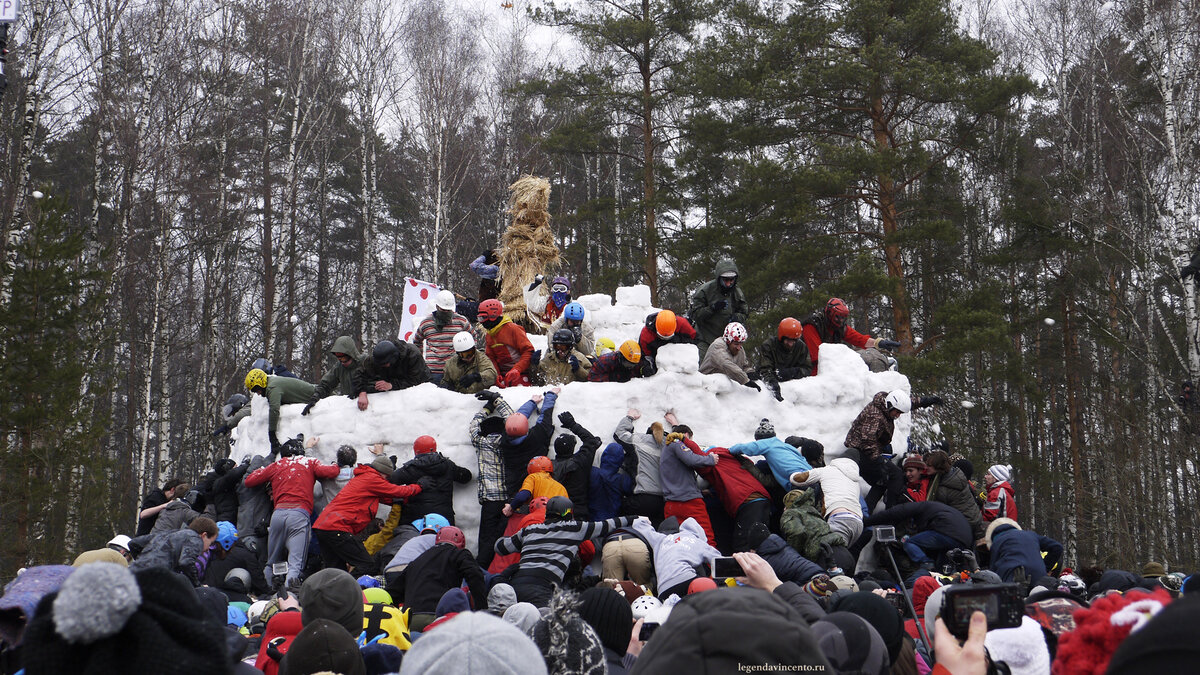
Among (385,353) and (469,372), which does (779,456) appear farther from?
(385,353)

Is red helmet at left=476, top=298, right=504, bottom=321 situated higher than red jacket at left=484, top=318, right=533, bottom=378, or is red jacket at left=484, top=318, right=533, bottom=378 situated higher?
red helmet at left=476, top=298, right=504, bottom=321

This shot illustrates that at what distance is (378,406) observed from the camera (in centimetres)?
1032

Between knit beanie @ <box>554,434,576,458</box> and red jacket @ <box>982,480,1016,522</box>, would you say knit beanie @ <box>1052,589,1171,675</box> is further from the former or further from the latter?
red jacket @ <box>982,480,1016,522</box>

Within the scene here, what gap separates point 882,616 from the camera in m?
4.12

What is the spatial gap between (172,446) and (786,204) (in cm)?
2269

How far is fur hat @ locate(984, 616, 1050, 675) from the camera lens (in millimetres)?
3422

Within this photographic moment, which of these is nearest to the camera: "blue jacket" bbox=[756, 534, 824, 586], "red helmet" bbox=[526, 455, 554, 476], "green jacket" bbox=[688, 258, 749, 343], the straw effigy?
"blue jacket" bbox=[756, 534, 824, 586]

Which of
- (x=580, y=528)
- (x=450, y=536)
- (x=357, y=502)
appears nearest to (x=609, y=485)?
(x=580, y=528)

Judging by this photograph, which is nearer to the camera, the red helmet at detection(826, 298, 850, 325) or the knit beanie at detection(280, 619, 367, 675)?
the knit beanie at detection(280, 619, 367, 675)

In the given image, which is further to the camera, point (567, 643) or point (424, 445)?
point (424, 445)

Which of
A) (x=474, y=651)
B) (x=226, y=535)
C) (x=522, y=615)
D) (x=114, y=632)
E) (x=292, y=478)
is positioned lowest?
(x=226, y=535)

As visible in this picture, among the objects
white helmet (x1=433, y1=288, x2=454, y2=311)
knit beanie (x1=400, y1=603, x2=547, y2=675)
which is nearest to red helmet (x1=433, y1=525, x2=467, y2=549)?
white helmet (x1=433, y1=288, x2=454, y2=311)

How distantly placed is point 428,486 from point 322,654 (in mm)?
5866

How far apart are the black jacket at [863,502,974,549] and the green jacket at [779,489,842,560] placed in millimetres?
682
